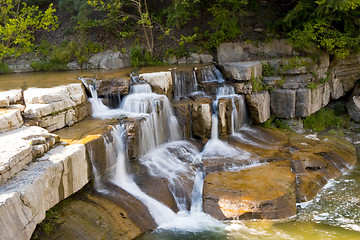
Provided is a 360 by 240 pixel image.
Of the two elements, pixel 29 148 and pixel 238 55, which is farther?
pixel 238 55

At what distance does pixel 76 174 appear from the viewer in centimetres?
690

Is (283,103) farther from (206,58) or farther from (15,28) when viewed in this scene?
(15,28)

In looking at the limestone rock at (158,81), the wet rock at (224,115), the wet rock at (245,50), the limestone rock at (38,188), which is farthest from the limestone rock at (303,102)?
the limestone rock at (38,188)

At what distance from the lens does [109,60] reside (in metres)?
14.5

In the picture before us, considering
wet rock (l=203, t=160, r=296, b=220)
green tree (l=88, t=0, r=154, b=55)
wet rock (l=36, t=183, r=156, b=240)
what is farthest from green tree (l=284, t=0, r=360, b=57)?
wet rock (l=36, t=183, r=156, b=240)

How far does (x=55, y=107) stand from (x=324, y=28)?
30.8ft

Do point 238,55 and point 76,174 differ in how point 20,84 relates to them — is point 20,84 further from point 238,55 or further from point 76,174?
point 238,55

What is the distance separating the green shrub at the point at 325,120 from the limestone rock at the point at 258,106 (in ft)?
6.10

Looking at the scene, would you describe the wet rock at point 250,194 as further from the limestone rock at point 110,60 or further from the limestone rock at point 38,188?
the limestone rock at point 110,60

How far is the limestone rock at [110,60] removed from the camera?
47.2 feet

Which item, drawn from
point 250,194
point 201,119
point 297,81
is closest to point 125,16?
point 201,119

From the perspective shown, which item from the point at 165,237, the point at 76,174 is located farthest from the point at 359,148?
the point at 76,174

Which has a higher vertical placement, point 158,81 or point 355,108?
point 158,81

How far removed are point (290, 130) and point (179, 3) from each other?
6.04 metres
